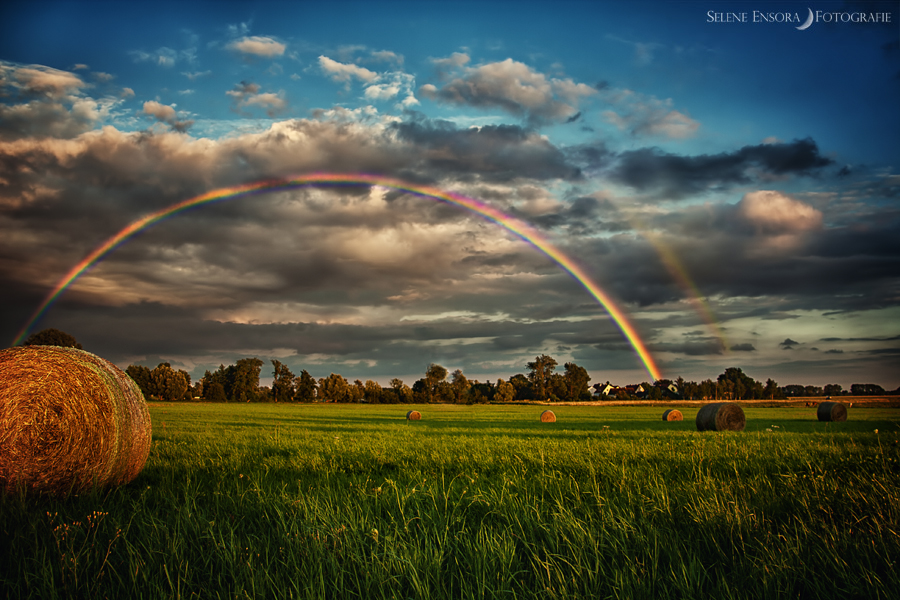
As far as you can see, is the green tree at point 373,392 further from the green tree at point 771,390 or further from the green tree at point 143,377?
the green tree at point 771,390

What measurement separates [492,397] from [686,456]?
12571 centimetres

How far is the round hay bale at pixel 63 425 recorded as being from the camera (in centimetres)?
726

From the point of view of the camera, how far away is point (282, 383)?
125000 mm

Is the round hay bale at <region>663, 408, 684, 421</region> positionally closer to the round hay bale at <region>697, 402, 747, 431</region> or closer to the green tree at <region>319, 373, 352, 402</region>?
the round hay bale at <region>697, 402, 747, 431</region>

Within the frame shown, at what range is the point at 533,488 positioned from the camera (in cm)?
626

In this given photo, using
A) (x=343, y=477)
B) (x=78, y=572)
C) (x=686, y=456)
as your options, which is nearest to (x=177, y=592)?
(x=78, y=572)

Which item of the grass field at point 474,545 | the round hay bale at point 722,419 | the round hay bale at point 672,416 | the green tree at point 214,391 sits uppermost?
the grass field at point 474,545

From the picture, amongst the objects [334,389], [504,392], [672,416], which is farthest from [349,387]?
[672,416]

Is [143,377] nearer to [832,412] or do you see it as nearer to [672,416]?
[672,416]

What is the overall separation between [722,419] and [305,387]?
115 m

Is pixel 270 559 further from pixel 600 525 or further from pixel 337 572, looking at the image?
pixel 600 525

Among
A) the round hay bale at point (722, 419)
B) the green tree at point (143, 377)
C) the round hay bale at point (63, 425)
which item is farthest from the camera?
the green tree at point (143, 377)

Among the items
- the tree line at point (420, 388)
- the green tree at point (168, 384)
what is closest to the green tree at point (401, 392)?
the tree line at point (420, 388)

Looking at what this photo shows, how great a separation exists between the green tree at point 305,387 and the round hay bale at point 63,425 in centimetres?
11958
